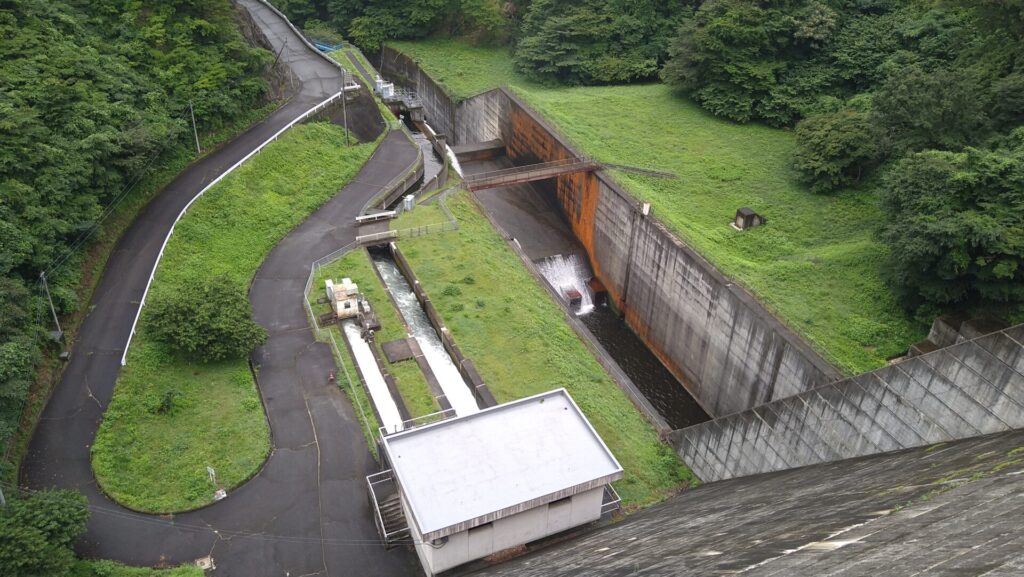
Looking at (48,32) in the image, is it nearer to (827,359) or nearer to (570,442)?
(570,442)

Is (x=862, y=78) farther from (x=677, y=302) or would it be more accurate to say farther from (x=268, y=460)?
(x=268, y=460)

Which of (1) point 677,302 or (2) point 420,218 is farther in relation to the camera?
(2) point 420,218

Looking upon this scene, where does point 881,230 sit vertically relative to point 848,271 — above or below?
above

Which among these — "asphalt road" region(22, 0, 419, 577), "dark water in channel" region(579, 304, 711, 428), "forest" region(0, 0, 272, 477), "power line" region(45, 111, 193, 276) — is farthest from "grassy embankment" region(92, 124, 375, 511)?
"dark water in channel" region(579, 304, 711, 428)

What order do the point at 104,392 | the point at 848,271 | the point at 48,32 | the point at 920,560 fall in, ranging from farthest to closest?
the point at 48,32 < the point at 848,271 < the point at 104,392 < the point at 920,560

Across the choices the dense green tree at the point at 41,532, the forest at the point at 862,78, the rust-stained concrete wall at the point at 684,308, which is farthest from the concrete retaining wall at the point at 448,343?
the forest at the point at 862,78

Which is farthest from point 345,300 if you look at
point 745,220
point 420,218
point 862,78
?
point 862,78

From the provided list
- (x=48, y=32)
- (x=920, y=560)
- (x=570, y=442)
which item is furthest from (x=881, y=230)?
(x=48, y=32)
